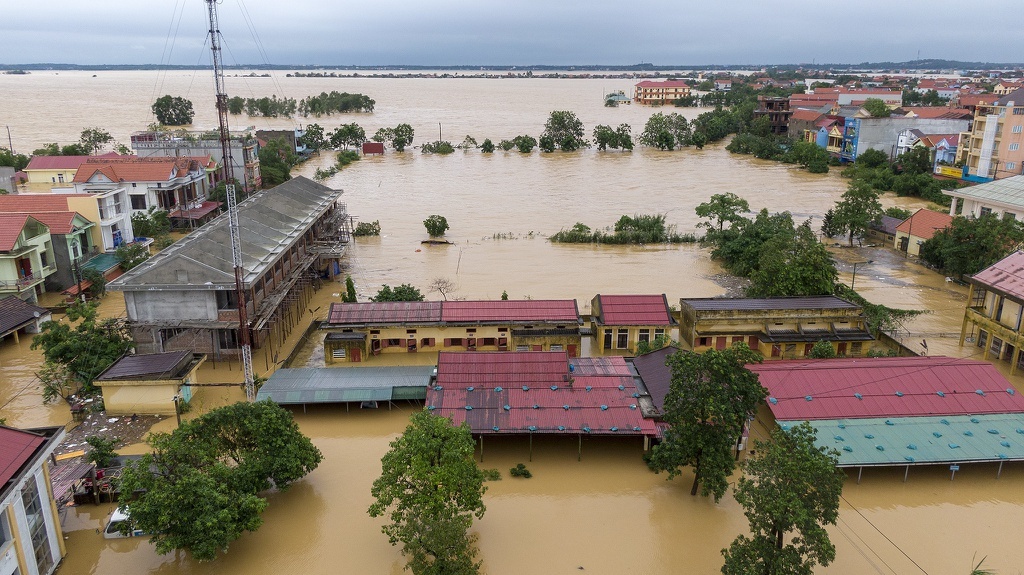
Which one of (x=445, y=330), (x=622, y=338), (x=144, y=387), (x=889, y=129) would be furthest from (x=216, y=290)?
(x=889, y=129)

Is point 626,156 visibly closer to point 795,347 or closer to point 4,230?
point 795,347

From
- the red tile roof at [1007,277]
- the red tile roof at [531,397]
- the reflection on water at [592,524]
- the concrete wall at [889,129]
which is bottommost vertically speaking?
the reflection on water at [592,524]

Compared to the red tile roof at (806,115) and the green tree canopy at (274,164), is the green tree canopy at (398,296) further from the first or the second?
the red tile roof at (806,115)

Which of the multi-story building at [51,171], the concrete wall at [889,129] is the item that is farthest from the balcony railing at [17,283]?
the concrete wall at [889,129]

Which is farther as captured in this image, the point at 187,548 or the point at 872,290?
the point at 872,290

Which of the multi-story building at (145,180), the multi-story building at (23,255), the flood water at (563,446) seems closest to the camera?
the flood water at (563,446)

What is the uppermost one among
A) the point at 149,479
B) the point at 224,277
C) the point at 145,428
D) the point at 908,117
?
the point at 908,117

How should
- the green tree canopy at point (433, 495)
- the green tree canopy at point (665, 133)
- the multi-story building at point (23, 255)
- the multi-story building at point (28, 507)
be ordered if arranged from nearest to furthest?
the multi-story building at point (28, 507)
the green tree canopy at point (433, 495)
the multi-story building at point (23, 255)
the green tree canopy at point (665, 133)

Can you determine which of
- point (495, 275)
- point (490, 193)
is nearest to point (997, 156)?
point (490, 193)
